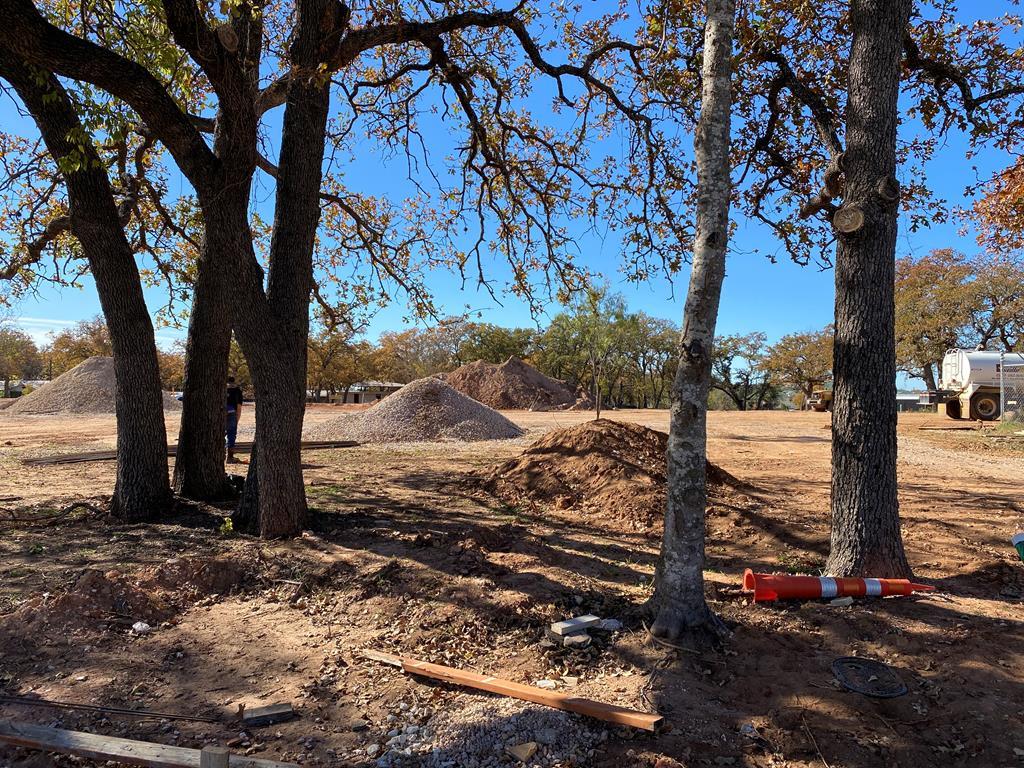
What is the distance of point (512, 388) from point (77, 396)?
872 inches

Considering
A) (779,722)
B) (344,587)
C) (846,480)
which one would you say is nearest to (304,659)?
(344,587)

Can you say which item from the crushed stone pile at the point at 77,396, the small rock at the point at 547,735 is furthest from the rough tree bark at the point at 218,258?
the crushed stone pile at the point at 77,396

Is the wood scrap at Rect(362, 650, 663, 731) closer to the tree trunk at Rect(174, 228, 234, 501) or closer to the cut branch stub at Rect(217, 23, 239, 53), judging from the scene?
the cut branch stub at Rect(217, 23, 239, 53)

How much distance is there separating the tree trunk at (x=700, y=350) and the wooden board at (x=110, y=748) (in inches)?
93.5

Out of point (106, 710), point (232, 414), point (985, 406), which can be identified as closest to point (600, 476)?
point (106, 710)

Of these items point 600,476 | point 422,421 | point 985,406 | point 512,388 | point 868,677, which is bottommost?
point 868,677

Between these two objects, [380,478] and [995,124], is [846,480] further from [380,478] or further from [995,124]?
[380,478]

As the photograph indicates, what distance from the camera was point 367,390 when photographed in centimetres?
5550

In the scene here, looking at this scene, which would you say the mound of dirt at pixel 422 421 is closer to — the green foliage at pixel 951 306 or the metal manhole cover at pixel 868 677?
the metal manhole cover at pixel 868 677

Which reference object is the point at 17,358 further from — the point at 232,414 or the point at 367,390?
the point at 232,414

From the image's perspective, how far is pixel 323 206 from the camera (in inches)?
419

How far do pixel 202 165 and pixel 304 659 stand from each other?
4.36 meters

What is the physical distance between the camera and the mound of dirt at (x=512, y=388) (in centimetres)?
3553

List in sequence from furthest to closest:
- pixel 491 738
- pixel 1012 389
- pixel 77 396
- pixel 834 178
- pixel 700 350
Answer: pixel 77 396
pixel 1012 389
pixel 834 178
pixel 700 350
pixel 491 738
